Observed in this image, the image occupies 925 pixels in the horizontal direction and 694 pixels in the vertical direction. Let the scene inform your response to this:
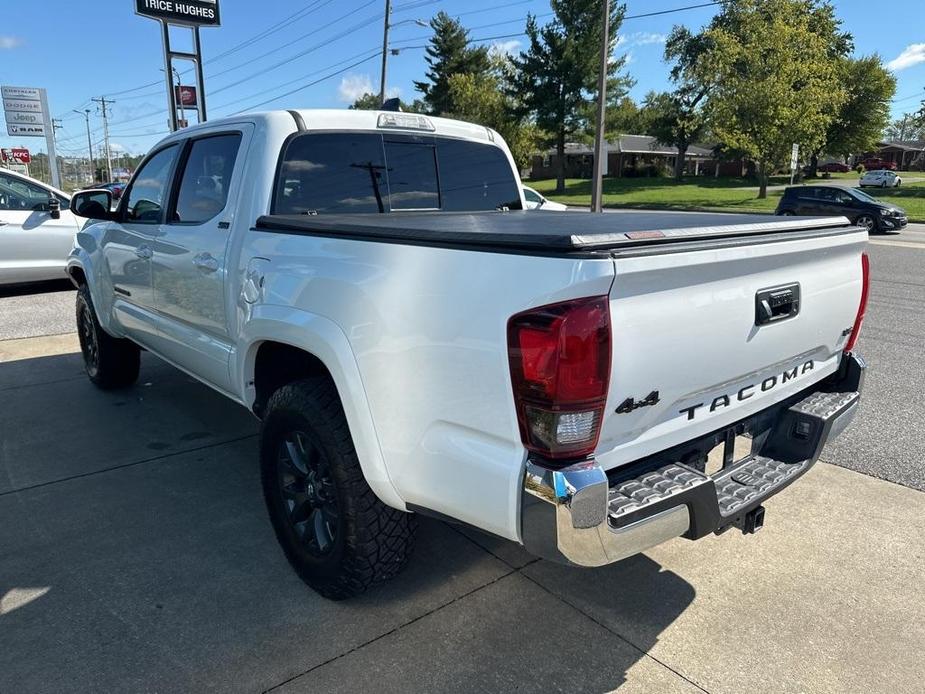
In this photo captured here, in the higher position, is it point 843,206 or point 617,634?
point 843,206

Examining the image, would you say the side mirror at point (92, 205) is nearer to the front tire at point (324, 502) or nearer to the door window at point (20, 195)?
the front tire at point (324, 502)

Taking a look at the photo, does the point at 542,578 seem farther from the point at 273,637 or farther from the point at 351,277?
the point at 351,277

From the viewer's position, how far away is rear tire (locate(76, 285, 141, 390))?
5.29 metres

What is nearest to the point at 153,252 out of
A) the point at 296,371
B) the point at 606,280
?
the point at 296,371

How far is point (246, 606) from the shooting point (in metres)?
2.71

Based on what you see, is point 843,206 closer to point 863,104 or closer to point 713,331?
point 713,331

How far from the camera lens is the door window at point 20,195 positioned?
9383mm

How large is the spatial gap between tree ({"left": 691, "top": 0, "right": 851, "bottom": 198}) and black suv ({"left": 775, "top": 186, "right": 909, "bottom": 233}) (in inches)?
419

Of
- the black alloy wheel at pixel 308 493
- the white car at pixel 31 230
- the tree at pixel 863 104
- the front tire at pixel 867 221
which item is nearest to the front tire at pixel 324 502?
the black alloy wheel at pixel 308 493

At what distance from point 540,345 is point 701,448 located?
34.9 inches

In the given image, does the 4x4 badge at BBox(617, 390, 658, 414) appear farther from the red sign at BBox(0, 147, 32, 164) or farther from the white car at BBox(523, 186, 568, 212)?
the red sign at BBox(0, 147, 32, 164)

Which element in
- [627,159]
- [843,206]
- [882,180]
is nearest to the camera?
[843,206]

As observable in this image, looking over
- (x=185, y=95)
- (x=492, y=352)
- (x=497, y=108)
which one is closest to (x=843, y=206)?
(x=185, y=95)

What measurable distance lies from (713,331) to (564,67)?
4638cm
